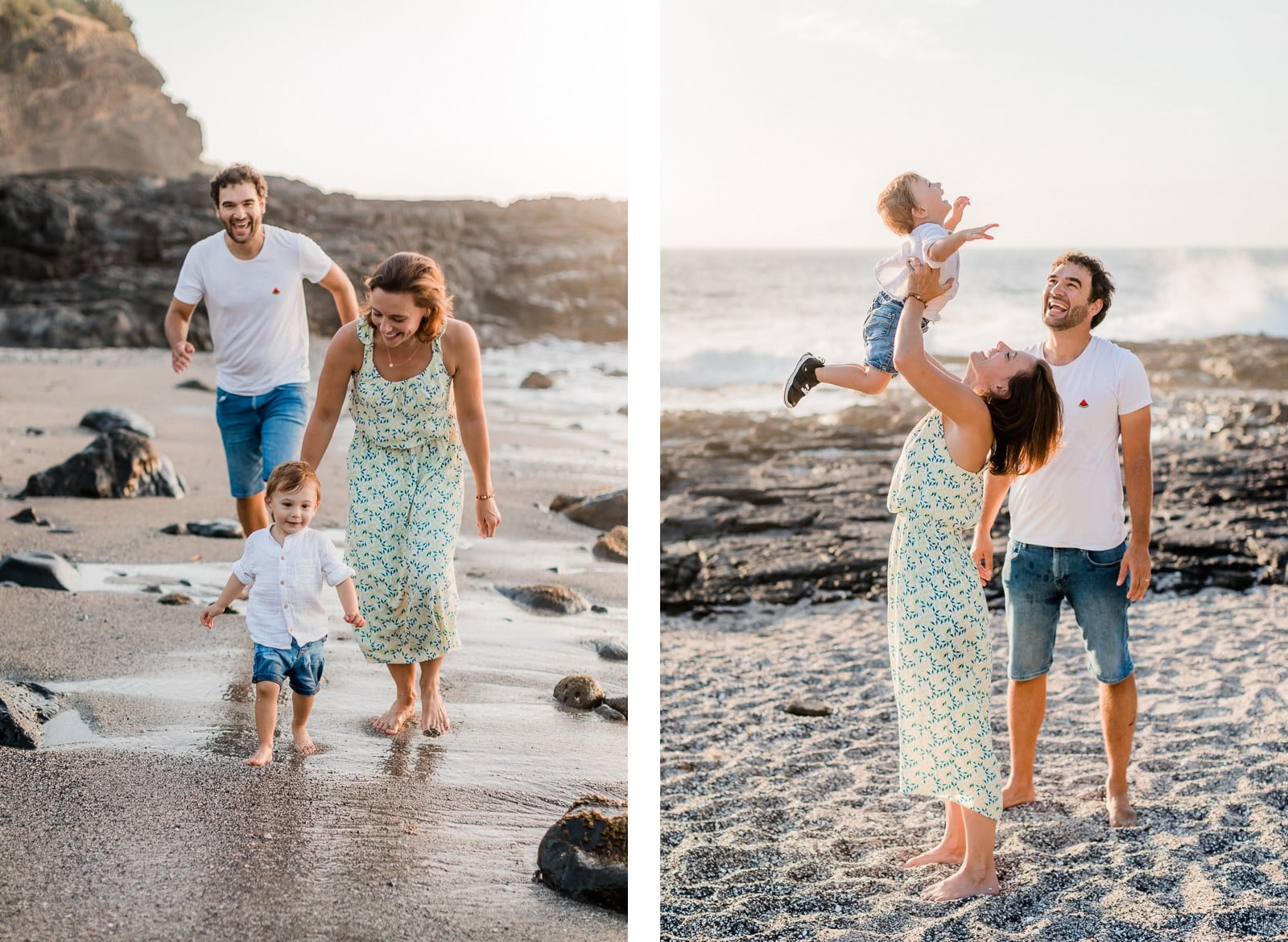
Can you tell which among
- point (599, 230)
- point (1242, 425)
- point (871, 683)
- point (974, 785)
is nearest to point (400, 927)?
point (974, 785)

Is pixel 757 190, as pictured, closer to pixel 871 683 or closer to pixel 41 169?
pixel 41 169

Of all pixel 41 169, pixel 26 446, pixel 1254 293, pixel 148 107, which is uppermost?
pixel 148 107

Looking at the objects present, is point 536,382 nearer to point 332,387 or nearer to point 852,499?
point 852,499

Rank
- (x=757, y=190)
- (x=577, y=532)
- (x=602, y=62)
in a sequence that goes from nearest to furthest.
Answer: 1. (x=577, y=532)
2. (x=602, y=62)
3. (x=757, y=190)

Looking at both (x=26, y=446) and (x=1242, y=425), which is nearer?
(x=26, y=446)

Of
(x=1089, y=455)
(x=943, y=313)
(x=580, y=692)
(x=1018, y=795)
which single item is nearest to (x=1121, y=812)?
(x=1018, y=795)

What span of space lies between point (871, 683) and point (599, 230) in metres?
19.8

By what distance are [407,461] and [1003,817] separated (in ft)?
7.14

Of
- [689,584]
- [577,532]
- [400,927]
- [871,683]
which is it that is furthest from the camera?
[689,584]

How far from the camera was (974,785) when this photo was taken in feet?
9.29

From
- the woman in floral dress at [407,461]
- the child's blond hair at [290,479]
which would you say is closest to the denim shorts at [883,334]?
the woman in floral dress at [407,461]

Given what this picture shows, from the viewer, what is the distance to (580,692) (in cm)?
367

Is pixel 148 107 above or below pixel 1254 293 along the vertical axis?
above

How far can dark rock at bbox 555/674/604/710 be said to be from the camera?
364cm
